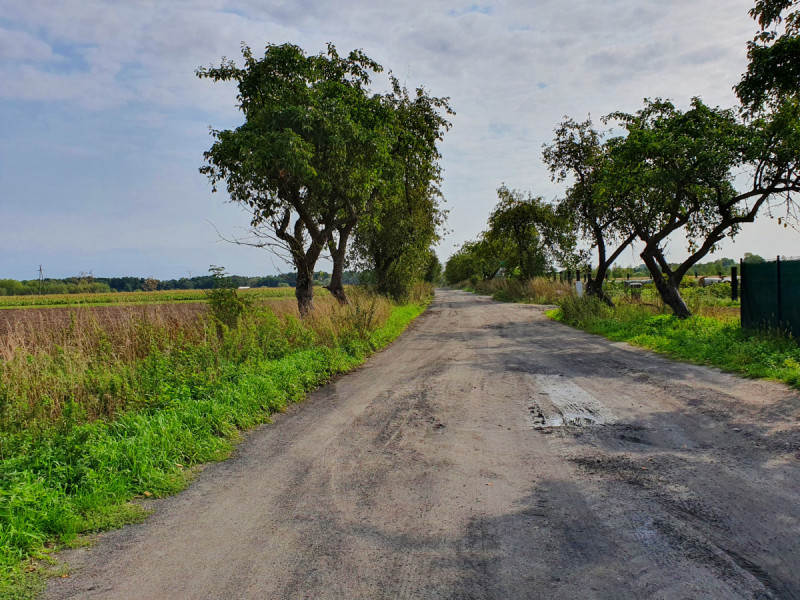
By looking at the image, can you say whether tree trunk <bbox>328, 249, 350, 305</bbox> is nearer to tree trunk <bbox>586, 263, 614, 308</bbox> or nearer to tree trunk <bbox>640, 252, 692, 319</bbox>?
tree trunk <bbox>640, 252, 692, 319</bbox>

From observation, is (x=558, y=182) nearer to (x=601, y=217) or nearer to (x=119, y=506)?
(x=601, y=217)

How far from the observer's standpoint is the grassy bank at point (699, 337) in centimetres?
866

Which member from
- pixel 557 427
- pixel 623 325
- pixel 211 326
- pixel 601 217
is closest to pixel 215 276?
pixel 211 326

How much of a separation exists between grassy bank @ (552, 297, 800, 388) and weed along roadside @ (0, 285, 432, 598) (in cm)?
703

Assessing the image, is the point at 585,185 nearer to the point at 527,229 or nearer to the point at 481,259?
the point at 527,229

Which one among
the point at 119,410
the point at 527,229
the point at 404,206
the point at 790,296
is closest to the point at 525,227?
the point at 527,229

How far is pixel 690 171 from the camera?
14.0 m

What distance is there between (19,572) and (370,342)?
1034 cm

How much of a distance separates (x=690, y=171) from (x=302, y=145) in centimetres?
1034

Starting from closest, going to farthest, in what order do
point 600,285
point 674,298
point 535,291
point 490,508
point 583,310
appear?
point 490,508, point 674,298, point 583,310, point 600,285, point 535,291

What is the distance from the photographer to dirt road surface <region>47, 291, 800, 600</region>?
9.53 ft

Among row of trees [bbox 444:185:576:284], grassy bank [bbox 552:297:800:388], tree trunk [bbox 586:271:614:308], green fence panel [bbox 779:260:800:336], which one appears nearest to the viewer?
grassy bank [bbox 552:297:800:388]

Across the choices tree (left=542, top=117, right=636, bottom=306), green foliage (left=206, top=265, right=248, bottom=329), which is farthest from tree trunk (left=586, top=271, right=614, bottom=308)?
green foliage (left=206, top=265, right=248, bottom=329)

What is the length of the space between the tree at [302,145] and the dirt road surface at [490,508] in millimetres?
7329
